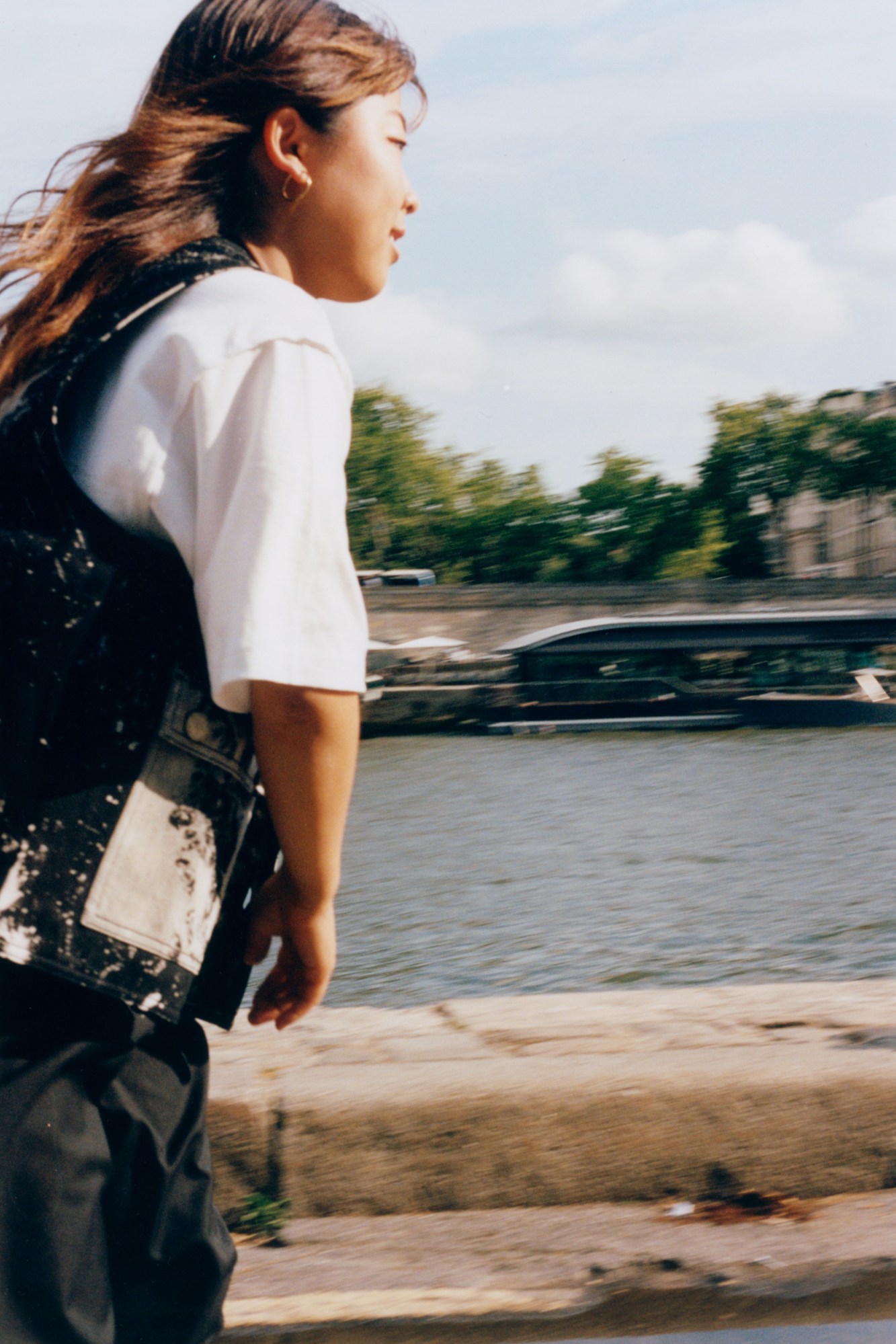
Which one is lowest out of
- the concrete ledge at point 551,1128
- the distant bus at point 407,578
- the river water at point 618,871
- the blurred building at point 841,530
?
the blurred building at point 841,530

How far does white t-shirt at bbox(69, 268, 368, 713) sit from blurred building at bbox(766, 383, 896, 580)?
48.7 meters

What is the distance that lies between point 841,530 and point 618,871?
41137 millimetres

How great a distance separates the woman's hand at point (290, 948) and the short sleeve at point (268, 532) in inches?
7.3

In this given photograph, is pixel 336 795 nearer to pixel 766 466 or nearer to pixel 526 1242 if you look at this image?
pixel 526 1242

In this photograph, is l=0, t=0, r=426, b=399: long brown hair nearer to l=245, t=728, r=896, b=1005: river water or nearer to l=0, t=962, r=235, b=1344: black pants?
l=0, t=962, r=235, b=1344: black pants

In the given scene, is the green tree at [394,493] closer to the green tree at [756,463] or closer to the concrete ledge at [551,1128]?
the green tree at [756,463]

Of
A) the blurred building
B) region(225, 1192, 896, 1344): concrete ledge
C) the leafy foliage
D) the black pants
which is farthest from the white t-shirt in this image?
the blurred building

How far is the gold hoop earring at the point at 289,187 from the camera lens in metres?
1.10

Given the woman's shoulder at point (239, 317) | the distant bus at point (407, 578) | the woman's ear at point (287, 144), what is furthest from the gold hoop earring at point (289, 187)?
the distant bus at point (407, 578)

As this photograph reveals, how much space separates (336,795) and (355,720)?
0.05m

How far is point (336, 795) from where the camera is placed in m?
0.98

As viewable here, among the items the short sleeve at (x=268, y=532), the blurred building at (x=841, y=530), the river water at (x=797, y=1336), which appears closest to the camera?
the short sleeve at (x=268, y=532)

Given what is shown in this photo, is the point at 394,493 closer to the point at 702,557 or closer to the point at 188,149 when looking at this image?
the point at 702,557

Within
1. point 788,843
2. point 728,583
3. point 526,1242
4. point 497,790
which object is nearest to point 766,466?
point 728,583
